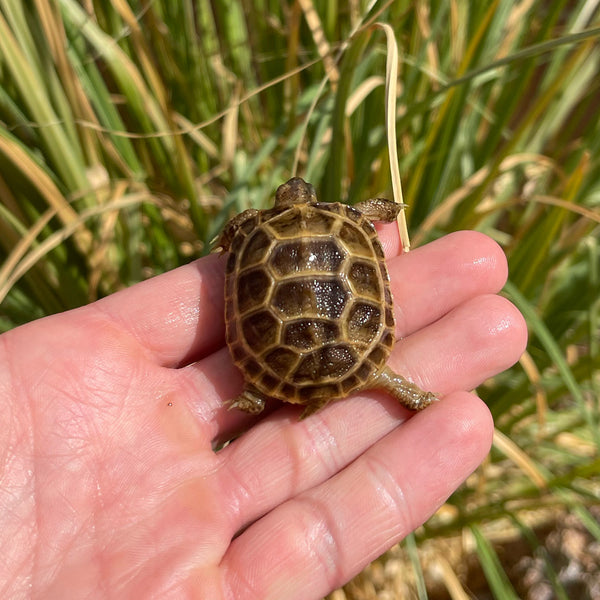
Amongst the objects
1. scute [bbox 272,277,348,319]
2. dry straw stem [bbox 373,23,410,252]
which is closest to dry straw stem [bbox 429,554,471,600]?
scute [bbox 272,277,348,319]

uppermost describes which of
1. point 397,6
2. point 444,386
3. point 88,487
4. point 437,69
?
point 397,6

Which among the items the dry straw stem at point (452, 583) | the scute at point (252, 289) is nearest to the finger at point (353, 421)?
the scute at point (252, 289)

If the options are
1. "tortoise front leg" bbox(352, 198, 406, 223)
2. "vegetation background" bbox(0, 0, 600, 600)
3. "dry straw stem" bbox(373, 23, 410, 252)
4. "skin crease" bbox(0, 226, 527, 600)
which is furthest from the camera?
"tortoise front leg" bbox(352, 198, 406, 223)

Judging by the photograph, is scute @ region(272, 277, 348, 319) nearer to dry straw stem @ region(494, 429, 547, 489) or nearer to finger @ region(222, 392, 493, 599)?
finger @ region(222, 392, 493, 599)

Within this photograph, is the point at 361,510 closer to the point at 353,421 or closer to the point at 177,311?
the point at 353,421

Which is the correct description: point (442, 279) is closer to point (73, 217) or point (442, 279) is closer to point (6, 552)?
point (73, 217)

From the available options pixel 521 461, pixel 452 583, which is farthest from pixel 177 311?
pixel 452 583

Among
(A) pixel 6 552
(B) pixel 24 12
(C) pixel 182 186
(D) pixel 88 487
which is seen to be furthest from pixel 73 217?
(A) pixel 6 552
